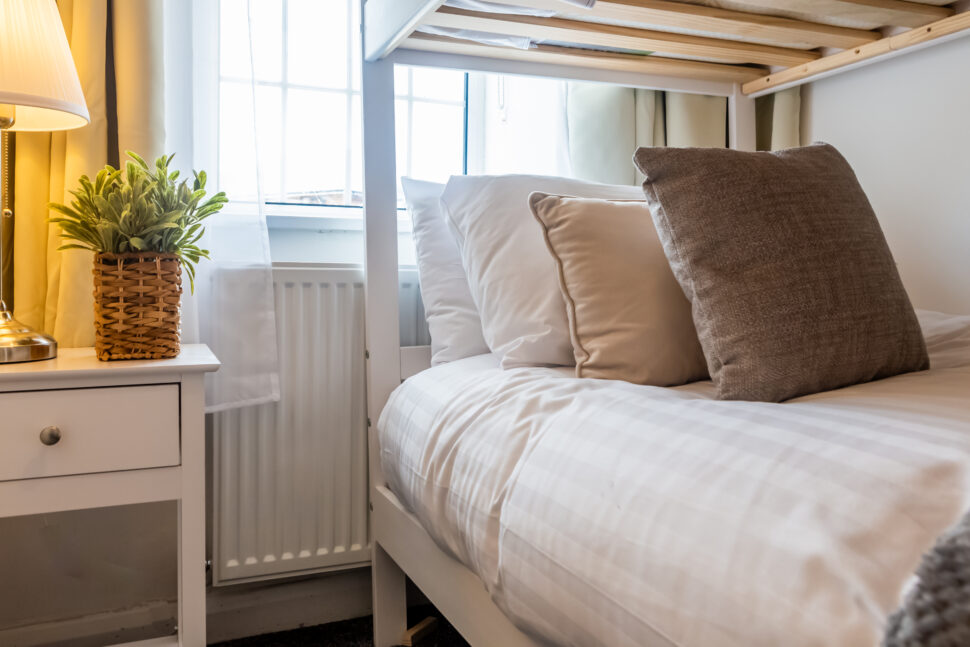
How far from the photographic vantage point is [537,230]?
1315 millimetres

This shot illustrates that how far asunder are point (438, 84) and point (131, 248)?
962 millimetres

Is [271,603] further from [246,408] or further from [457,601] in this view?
[457,601]

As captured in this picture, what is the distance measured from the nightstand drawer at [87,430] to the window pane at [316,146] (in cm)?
73

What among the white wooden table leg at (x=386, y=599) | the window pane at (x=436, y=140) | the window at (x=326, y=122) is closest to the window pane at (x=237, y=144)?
the window at (x=326, y=122)

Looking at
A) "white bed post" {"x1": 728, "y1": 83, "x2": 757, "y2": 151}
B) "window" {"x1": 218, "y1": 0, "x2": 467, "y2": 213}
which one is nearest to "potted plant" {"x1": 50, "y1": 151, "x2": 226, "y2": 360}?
"window" {"x1": 218, "y1": 0, "x2": 467, "y2": 213}

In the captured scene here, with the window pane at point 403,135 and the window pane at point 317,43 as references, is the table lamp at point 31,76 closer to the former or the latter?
the window pane at point 317,43

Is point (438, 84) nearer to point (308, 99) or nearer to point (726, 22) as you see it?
point (308, 99)

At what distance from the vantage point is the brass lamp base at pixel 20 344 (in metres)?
1.08

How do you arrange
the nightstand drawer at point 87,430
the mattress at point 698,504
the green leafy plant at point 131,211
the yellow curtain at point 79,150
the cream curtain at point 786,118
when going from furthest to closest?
the cream curtain at point 786,118 < the yellow curtain at point 79,150 < the green leafy plant at point 131,211 < the nightstand drawer at point 87,430 < the mattress at point 698,504

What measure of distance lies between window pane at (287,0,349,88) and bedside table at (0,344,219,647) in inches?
33.1

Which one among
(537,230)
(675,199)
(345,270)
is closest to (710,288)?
(675,199)

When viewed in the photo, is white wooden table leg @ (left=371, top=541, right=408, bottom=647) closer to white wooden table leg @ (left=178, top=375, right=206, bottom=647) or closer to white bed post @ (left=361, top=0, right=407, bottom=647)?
white bed post @ (left=361, top=0, right=407, bottom=647)

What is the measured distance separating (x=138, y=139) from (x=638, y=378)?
0.93m

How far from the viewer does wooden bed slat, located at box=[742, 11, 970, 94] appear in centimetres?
137
